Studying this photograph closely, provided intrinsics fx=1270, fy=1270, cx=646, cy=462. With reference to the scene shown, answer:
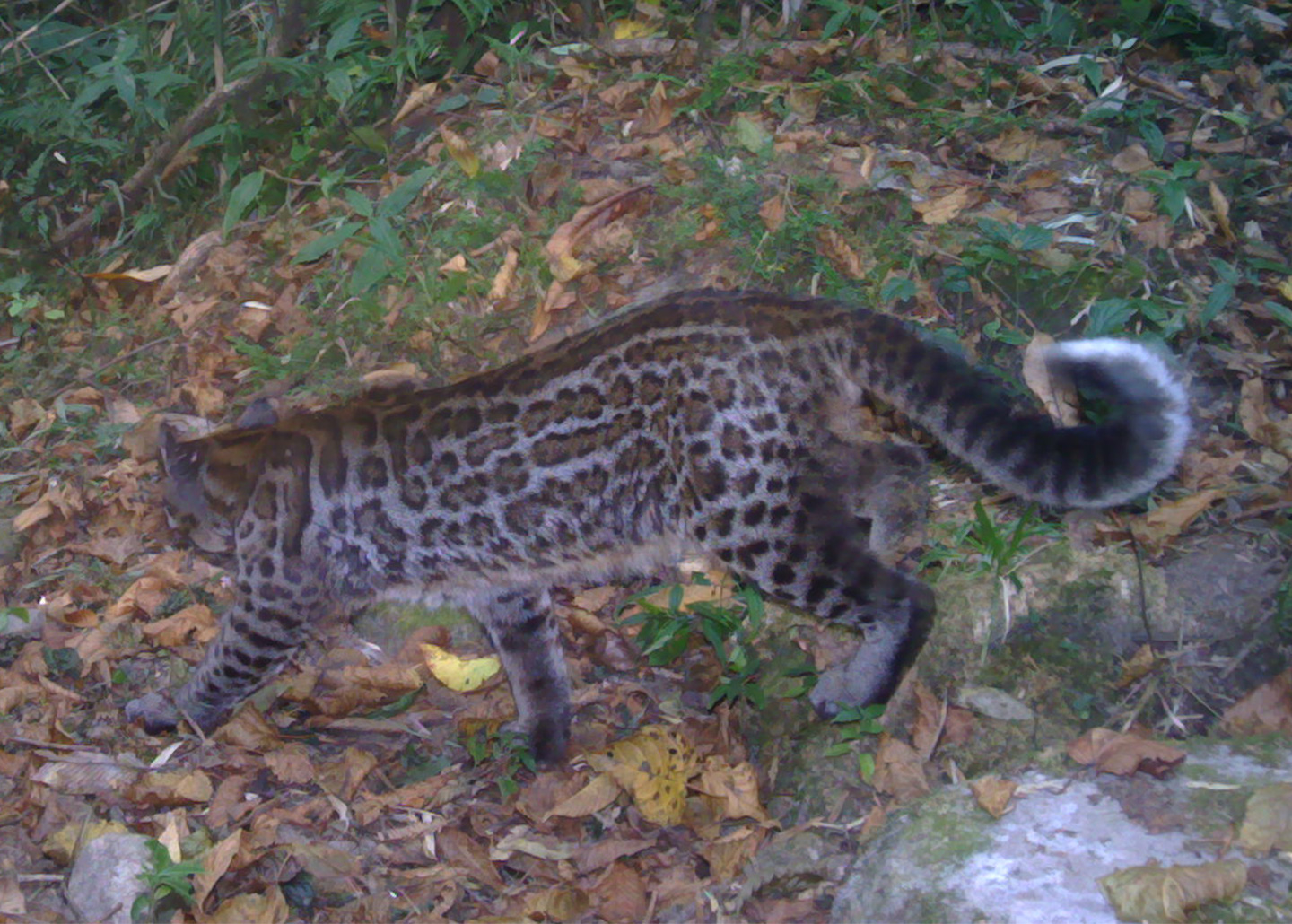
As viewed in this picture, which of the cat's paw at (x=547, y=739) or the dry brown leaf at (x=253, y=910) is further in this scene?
the cat's paw at (x=547, y=739)

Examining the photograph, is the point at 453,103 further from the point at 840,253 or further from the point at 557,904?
the point at 557,904

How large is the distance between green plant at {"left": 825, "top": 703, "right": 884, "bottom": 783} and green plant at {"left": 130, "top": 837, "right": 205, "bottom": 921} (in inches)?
79.0

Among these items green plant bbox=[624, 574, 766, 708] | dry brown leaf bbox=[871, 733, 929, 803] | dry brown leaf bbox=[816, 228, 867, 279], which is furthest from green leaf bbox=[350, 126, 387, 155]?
dry brown leaf bbox=[871, 733, 929, 803]

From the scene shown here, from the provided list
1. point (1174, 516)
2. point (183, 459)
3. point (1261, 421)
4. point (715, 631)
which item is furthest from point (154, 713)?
point (1261, 421)

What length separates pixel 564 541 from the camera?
456 centimetres

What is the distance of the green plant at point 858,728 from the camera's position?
4059 mm

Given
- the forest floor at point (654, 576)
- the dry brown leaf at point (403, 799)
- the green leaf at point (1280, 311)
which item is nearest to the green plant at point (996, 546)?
the forest floor at point (654, 576)

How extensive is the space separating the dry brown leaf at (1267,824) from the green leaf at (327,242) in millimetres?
4515

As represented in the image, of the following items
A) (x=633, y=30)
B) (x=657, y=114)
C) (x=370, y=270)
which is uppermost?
(x=633, y=30)

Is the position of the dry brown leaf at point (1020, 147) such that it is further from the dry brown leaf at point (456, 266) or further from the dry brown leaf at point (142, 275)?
the dry brown leaf at point (142, 275)

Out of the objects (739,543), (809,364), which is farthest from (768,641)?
(809,364)

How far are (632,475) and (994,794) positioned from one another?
155 cm

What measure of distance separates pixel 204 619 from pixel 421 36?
10.9 feet

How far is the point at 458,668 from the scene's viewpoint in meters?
4.98
